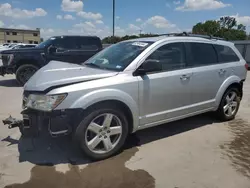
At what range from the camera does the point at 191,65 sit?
15.0 feet

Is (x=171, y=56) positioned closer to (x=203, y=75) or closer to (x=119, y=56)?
(x=203, y=75)

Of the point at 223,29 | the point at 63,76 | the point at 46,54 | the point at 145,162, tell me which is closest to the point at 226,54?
the point at 145,162

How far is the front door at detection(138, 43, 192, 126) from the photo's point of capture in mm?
3932

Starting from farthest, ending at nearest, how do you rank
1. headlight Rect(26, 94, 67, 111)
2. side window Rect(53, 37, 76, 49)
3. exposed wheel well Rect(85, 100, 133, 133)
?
side window Rect(53, 37, 76, 49) < exposed wheel well Rect(85, 100, 133, 133) < headlight Rect(26, 94, 67, 111)

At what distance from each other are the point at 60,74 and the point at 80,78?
0.37 m

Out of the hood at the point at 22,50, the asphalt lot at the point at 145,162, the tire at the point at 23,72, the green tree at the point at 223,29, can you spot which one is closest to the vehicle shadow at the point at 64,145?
the asphalt lot at the point at 145,162

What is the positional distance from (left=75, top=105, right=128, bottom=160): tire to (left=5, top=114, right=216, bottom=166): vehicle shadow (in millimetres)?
158

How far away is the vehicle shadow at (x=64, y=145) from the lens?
12.0 feet

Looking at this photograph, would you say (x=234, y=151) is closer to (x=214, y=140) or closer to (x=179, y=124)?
(x=214, y=140)

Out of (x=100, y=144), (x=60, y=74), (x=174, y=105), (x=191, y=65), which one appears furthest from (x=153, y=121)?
(x=60, y=74)

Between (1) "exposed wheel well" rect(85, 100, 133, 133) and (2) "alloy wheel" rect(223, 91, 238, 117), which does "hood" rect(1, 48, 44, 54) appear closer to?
(1) "exposed wheel well" rect(85, 100, 133, 133)

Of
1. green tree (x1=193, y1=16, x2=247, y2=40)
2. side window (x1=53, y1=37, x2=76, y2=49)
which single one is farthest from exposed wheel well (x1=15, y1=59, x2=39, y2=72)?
green tree (x1=193, y1=16, x2=247, y2=40)

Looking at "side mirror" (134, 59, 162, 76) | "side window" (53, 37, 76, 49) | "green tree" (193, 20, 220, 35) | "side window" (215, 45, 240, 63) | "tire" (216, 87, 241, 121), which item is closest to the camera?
"side mirror" (134, 59, 162, 76)

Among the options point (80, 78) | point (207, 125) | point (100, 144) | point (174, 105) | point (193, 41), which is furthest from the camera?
point (207, 125)
